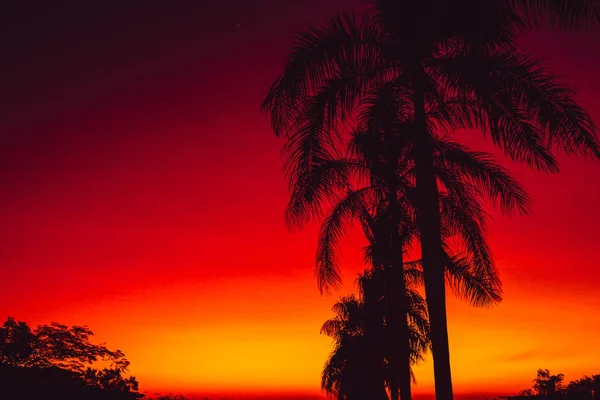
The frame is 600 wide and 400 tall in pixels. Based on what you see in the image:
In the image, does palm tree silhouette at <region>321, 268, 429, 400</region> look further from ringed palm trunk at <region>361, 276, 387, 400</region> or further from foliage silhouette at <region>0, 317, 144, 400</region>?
foliage silhouette at <region>0, 317, 144, 400</region>

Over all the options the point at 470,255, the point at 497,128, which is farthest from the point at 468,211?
the point at 497,128

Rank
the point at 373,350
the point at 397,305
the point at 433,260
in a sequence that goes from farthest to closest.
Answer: the point at 373,350 < the point at 397,305 < the point at 433,260

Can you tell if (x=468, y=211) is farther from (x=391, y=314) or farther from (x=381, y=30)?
(x=381, y=30)

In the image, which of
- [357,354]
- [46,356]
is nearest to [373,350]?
[357,354]

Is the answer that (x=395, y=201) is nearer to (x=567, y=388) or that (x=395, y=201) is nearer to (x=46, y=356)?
(x=46, y=356)

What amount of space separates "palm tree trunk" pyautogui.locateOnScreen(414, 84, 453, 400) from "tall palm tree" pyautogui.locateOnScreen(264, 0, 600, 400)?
2 centimetres

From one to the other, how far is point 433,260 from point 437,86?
4039 millimetres

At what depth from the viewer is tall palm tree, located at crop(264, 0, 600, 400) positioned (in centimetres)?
1370

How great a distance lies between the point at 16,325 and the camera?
26188 mm

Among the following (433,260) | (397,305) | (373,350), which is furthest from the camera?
(373,350)

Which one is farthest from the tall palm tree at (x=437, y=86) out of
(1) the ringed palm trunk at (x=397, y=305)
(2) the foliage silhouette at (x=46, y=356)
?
A: (2) the foliage silhouette at (x=46, y=356)

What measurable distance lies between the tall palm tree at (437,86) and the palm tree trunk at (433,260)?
19mm

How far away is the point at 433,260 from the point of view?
536 inches

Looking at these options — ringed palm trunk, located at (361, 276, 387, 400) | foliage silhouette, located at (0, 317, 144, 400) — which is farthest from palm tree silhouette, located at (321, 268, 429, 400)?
foliage silhouette, located at (0, 317, 144, 400)
